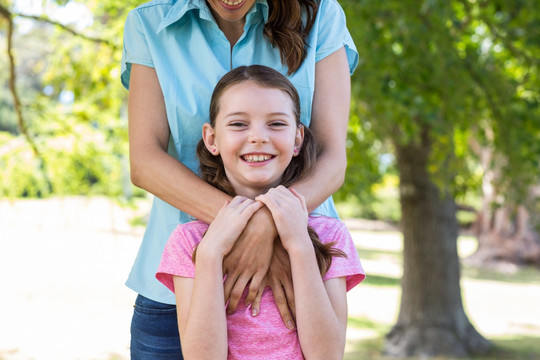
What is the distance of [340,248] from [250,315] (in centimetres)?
29

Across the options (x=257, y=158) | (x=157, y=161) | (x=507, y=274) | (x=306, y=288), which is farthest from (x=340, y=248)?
(x=507, y=274)

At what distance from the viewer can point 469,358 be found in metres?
8.35

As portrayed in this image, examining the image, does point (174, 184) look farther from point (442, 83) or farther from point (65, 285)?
point (65, 285)

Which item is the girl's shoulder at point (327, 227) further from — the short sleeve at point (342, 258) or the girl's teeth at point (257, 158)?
the girl's teeth at point (257, 158)

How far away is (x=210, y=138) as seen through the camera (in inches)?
73.0

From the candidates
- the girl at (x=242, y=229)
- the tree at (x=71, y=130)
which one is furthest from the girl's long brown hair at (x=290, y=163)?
the tree at (x=71, y=130)

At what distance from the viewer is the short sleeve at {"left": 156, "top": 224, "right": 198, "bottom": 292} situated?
66.9 inches

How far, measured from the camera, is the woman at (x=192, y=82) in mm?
1835

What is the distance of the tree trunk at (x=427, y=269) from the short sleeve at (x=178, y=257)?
6648 millimetres

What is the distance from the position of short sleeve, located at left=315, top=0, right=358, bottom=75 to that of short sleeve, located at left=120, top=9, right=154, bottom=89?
0.48 meters

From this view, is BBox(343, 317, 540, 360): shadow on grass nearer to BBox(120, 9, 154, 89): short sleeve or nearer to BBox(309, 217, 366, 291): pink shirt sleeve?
BBox(309, 217, 366, 291): pink shirt sleeve

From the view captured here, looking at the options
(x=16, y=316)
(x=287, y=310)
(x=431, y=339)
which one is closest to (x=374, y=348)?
(x=431, y=339)

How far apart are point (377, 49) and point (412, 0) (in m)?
0.59

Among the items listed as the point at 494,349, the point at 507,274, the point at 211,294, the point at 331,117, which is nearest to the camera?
the point at 211,294
